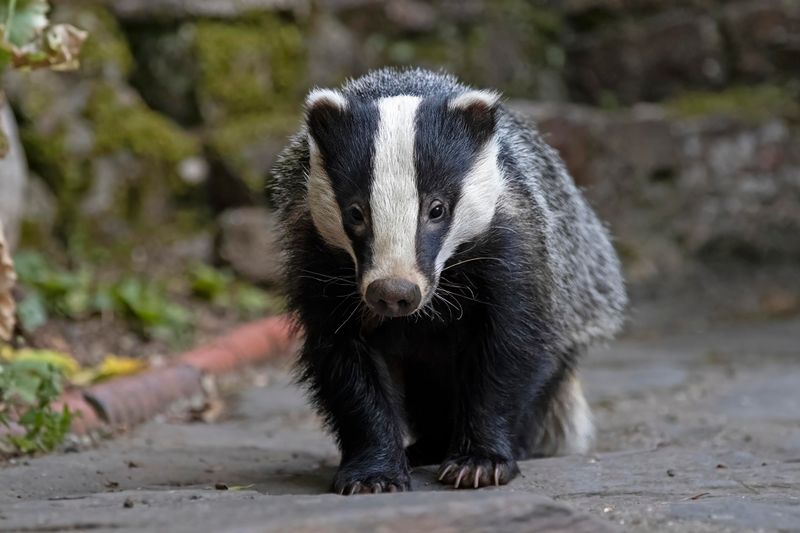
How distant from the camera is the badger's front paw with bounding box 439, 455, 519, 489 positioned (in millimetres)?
3328

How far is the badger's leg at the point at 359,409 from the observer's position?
331cm

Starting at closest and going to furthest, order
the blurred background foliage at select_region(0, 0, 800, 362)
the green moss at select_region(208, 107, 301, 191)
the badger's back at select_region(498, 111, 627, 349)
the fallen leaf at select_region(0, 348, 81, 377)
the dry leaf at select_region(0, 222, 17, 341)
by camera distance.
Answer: the badger's back at select_region(498, 111, 627, 349)
the dry leaf at select_region(0, 222, 17, 341)
the fallen leaf at select_region(0, 348, 81, 377)
the blurred background foliage at select_region(0, 0, 800, 362)
the green moss at select_region(208, 107, 301, 191)

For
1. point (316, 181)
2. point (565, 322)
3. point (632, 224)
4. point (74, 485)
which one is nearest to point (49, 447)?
point (74, 485)

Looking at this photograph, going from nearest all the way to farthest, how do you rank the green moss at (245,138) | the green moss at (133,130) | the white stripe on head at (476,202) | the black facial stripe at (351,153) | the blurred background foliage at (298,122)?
the black facial stripe at (351,153) → the white stripe on head at (476,202) → the blurred background foliage at (298,122) → the green moss at (133,130) → the green moss at (245,138)

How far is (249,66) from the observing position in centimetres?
776

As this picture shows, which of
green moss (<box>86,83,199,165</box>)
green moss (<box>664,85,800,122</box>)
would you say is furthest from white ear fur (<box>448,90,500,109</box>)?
green moss (<box>664,85,800,122</box>)

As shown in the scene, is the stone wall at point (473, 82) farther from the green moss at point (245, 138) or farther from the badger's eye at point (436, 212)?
the badger's eye at point (436, 212)

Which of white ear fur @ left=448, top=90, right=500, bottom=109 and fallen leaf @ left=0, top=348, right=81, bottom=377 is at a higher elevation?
white ear fur @ left=448, top=90, right=500, bottom=109

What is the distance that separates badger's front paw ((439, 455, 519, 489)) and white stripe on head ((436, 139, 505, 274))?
59 cm

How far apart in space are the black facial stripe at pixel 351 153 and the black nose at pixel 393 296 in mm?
120

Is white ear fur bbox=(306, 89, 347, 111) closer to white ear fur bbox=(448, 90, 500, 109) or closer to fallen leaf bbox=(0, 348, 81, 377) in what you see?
white ear fur bbox=(448, 90, 500, 109)

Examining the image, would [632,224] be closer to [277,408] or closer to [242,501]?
[277,408]

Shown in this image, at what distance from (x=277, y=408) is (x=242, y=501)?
2.87 m

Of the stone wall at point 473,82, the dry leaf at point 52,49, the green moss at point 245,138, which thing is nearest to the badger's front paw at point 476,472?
the dry leaf at point 52,49
